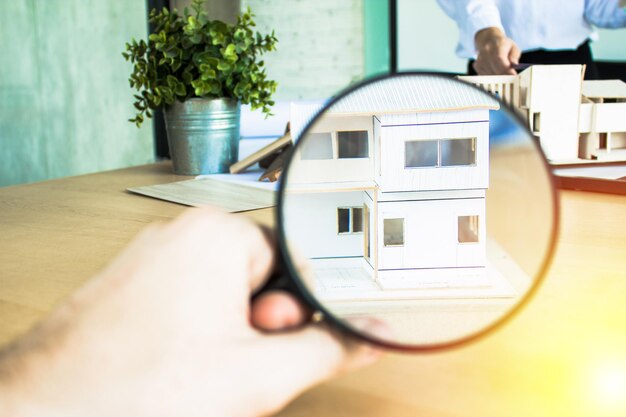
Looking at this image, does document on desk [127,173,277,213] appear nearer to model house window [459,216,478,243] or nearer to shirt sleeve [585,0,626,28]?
model house window [459,216,478,243]

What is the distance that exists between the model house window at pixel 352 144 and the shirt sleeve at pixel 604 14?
71.9 inches

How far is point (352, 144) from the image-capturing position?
0.50 metres

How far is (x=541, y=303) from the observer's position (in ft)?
1.84

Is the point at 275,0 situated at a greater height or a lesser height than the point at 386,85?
greater

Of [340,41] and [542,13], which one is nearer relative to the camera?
[542,13]

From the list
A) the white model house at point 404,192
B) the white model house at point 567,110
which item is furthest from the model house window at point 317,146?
the white model house at point 567,110

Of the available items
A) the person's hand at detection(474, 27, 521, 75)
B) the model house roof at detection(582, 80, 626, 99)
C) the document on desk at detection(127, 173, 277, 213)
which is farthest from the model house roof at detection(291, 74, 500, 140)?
the person's hand at detection(474, 27, 521, 75)

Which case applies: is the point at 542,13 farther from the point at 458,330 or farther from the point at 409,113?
the point at 458,330

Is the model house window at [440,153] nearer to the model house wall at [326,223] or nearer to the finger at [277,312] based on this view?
the model house wall at [326,223]

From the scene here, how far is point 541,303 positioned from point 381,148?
0.19 meters

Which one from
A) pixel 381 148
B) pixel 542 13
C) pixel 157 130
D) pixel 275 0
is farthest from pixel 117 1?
pixel 381 148

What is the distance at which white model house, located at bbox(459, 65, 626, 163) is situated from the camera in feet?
3.61

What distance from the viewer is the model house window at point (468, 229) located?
0.50 meters

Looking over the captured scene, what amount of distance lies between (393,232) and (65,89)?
271 cm
